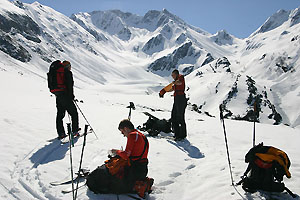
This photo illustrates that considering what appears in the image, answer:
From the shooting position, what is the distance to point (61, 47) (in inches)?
7298

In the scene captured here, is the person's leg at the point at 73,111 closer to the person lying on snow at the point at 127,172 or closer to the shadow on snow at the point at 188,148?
the shadow on snow at the point at 188,148

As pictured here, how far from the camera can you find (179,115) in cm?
1048

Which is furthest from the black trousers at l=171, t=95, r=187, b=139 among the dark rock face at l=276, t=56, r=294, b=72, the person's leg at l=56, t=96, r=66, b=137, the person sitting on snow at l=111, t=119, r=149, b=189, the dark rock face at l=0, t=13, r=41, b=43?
the dark rock face at l=0, t=13, r=41, b=43

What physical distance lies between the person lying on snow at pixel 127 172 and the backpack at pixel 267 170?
2.42 meters

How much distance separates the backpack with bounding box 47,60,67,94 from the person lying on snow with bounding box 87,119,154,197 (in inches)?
160

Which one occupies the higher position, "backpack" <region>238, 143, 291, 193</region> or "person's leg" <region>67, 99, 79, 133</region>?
"person's leg" <region>67, 99, 79, 133</region>

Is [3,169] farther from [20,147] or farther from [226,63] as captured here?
[226,63]

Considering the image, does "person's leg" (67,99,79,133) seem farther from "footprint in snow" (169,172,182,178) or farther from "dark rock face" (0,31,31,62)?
"dark rock face" (0,31,31,62)

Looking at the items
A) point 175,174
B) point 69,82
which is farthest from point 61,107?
point 175,174

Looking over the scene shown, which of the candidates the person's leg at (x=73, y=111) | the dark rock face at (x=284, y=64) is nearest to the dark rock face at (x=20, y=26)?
the dark rock face at (x=284, y=64)

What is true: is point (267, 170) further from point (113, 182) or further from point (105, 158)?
point (105, 158)

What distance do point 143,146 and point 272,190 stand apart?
3036mm

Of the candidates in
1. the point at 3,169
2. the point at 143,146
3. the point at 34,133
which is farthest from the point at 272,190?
the point at 34,133

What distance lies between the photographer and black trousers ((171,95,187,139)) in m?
10.4
